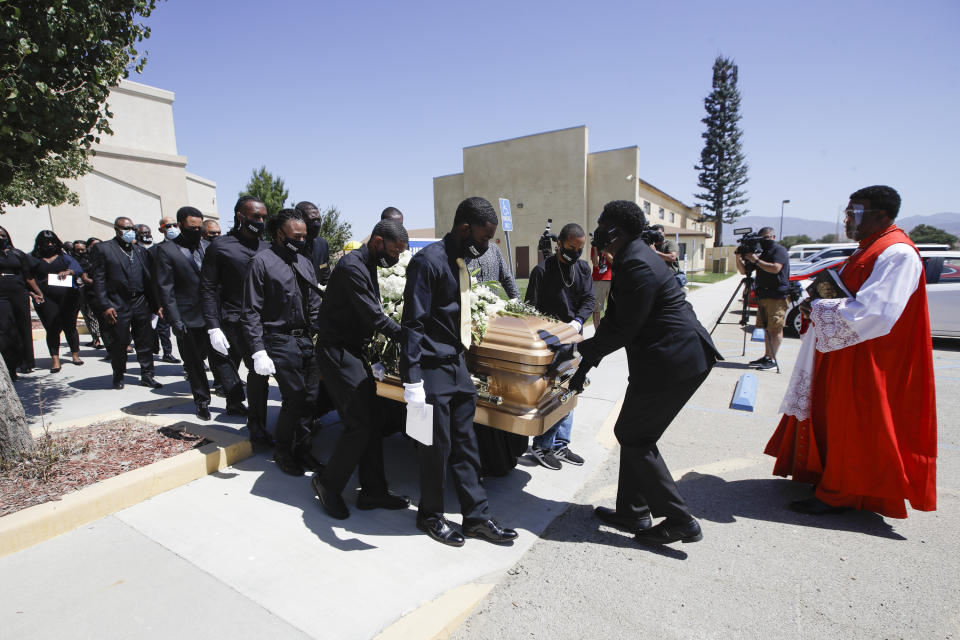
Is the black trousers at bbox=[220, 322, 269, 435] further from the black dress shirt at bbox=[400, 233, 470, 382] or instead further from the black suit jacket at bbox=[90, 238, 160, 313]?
the black suit jacket at bbox=[90, 238, 160, 313]

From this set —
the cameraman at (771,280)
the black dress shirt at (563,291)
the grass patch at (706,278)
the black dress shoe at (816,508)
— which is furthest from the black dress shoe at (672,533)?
the grass patch at (706,278)

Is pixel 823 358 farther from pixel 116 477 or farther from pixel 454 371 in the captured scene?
pixel 116 477

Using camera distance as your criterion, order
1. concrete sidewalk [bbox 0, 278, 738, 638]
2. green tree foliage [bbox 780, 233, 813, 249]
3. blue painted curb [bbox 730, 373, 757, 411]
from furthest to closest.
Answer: green tree foliage [bbox 780, 233, 813, 249] < blue painted curb [bbox 730, 373, 757, 411] < concrete sidewalk [bbox 0, 278, 738, 638]

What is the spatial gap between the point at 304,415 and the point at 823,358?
12.0 feet

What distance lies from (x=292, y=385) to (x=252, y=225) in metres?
1.57

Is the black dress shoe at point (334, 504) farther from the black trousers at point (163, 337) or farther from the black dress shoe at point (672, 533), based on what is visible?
the black trousers at point (163, 337)

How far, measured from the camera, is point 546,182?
32531 millimetres

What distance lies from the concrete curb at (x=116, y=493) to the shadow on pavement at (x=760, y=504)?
337 centimetres

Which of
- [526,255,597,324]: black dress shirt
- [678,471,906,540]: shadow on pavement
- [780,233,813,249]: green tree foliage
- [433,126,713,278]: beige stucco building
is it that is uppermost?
[433,126,713,278]: beige stucco building

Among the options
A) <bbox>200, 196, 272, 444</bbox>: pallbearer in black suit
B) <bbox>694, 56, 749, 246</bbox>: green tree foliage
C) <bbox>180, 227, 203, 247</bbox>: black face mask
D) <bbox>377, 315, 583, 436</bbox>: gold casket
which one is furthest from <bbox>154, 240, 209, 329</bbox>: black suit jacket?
<bbox>694, 56, 749, 246</bbox>: green tree foliage

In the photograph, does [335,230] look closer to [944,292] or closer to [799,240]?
[944,292]

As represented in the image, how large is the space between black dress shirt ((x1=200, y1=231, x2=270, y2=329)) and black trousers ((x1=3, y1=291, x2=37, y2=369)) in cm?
396

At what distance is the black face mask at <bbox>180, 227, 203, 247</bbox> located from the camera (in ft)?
16.2

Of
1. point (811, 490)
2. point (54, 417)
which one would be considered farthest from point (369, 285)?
point (54, 417)
